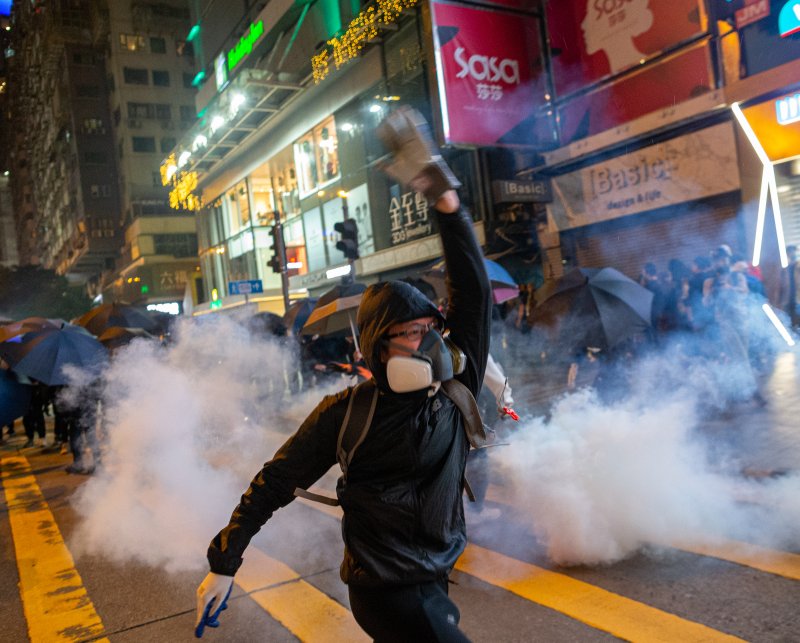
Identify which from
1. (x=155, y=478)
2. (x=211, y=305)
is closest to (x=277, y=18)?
(x=211, y=305)

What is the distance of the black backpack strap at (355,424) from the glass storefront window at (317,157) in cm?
2192

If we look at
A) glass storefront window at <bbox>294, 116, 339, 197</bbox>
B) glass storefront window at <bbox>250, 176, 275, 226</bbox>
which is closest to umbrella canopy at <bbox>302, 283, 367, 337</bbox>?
glass storefront window at <bbox>294, 116, 339, 197</bbox>

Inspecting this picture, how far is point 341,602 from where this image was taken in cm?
393

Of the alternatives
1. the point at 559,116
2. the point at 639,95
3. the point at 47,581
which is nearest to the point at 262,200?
the point at 559,116

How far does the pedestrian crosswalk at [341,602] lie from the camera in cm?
332

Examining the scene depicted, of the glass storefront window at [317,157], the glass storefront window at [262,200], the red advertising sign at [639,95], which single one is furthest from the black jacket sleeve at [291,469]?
the glass storefront window at [262,200]

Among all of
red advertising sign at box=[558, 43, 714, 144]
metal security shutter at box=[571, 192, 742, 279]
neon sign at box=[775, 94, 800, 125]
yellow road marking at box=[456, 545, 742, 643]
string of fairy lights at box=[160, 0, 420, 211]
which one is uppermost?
string of fairy lights at box=[160, 0, 420, 211]

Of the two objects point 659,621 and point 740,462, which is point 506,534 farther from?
point 740,462

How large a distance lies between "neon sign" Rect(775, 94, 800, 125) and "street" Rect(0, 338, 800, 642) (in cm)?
604

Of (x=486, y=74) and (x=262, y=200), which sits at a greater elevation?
(x=262, y=200)

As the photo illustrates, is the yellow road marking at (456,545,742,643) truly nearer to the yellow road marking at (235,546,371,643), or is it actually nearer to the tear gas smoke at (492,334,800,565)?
the tear gas smoke at (492,334,800,565)

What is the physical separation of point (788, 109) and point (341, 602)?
10082 millimetres

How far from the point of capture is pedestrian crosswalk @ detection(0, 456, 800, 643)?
332cm

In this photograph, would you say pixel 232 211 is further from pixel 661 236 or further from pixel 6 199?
pixel 6 199
